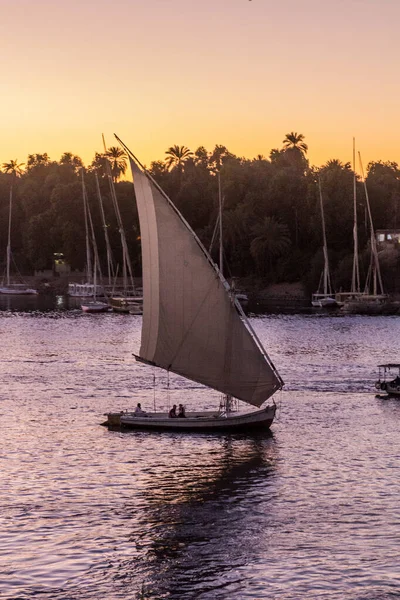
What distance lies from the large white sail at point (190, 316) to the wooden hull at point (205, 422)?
951 mm

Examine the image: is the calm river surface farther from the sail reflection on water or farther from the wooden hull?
the wooden hull

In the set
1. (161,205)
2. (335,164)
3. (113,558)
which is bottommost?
(113,558)

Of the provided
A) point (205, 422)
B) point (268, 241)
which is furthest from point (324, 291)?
point (205, 422)

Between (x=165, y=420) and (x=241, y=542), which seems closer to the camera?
(x=241, y=542)

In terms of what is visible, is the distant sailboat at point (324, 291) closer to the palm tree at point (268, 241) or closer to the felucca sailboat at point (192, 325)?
the palm tree at point (268, 241)

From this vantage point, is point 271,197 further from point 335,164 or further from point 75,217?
point 75,217

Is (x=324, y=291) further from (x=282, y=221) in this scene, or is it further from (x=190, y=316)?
(x=190, y=316)

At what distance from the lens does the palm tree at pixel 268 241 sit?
175750 mm

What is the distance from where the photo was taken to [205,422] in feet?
176

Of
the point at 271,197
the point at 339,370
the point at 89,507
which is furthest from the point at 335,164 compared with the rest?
the point at 89,507

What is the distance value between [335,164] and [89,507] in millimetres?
164852

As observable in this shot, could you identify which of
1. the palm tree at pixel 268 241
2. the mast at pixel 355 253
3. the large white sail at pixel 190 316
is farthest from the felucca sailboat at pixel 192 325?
the palm tree at pixel 268 241

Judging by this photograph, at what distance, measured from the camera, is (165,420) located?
2128 inches

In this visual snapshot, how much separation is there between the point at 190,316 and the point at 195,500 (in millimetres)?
13540
